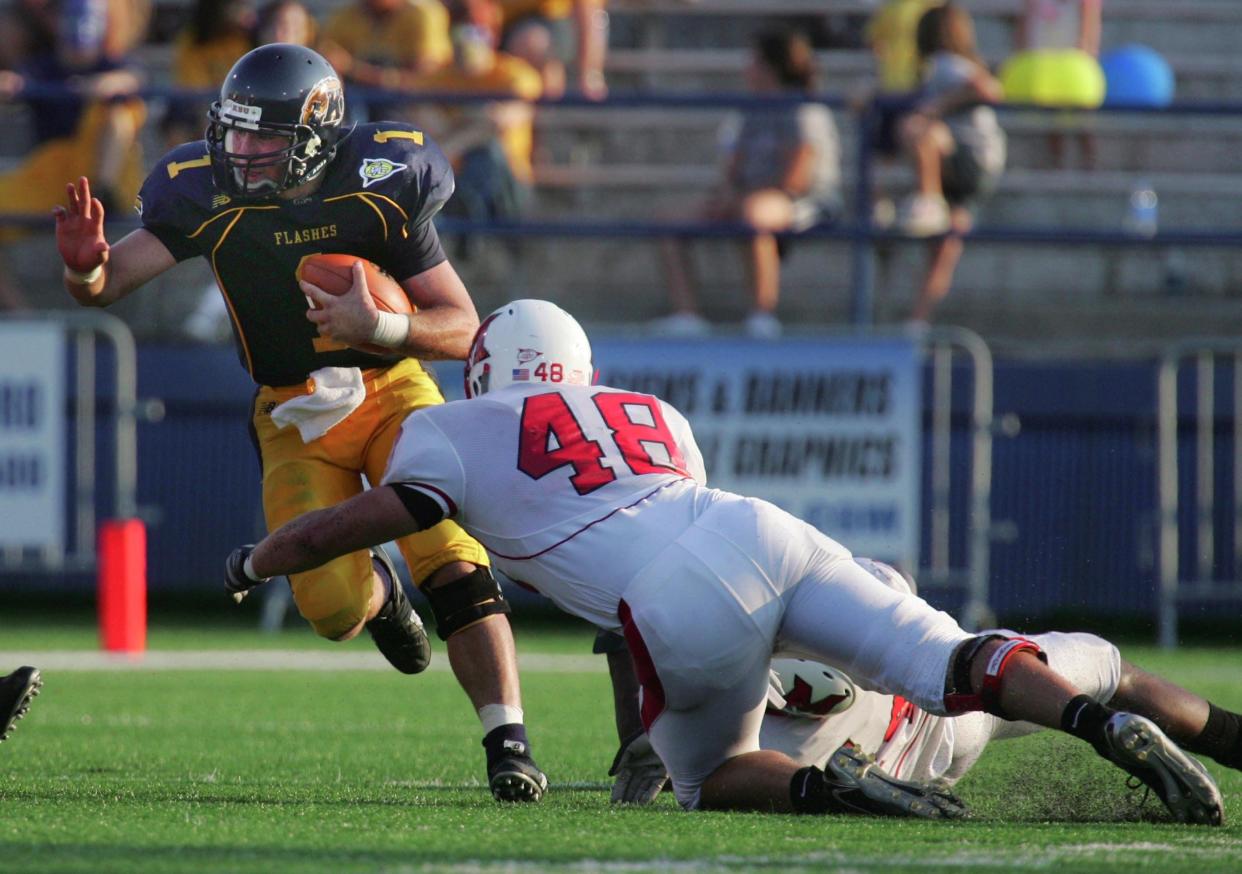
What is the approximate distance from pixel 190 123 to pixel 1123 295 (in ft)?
18.0

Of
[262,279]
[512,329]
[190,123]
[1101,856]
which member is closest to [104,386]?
[190,123]

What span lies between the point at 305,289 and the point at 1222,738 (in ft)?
8.00

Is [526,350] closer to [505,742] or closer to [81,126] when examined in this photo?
[505,742]

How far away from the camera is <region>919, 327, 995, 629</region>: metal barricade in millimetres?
9859

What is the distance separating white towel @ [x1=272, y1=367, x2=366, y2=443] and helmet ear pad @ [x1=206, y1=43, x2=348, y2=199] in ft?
1.66

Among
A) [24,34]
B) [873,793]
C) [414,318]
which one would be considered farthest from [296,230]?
[24,34]

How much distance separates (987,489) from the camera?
9930mm

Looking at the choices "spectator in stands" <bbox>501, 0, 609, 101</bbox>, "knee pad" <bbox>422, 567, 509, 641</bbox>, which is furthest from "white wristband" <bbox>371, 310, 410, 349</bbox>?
"spectator in stands" <bbox>501, 0, 609, 101</bbox>

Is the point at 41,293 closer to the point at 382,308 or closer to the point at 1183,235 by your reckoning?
the point at 1183,235

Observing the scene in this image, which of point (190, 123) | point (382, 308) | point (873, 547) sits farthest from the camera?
point (190, 123)

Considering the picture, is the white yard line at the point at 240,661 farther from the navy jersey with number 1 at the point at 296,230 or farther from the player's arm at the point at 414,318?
the player's arm at the point at 414,318

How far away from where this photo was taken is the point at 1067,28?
38.7ft

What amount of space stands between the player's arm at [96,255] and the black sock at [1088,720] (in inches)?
107

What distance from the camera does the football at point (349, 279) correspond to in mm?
4992
